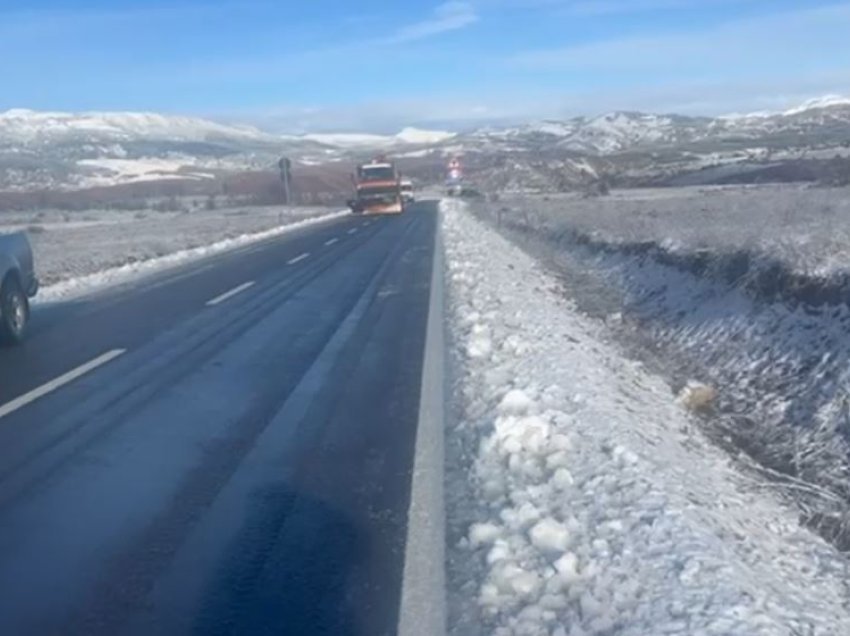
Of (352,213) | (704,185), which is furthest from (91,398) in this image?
(704,185)

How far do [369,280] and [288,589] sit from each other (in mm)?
18377

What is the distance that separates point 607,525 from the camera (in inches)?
286

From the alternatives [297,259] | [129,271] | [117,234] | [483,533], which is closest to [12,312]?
[483,533]

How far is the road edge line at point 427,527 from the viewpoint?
6.07 meters

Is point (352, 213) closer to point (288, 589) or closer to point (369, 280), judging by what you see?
point (369, 280)

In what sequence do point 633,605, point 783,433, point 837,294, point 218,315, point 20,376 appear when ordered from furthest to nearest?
point 218,315 < point 837,294 < point 20,376 < point 783,433 < point 633,605

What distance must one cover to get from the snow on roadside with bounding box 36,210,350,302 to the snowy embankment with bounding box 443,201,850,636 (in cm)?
1371

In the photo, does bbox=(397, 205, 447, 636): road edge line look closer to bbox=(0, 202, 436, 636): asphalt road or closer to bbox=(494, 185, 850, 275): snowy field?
bbox=(0, 202, 436, 636): asphalt road

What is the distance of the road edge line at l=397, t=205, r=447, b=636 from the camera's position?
607 cm

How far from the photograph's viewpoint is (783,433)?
11.1 meters

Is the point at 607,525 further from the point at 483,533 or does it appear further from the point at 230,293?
the point at 230,293

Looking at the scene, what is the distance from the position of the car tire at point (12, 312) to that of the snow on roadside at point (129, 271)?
6.22m

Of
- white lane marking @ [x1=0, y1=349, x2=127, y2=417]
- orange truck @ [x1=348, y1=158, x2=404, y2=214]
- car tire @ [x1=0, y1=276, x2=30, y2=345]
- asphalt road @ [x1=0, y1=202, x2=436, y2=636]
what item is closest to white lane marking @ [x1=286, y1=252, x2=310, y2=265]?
asphalt road @ [x1=0, y1=202, x2=436, y2=636]

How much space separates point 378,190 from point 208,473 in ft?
183
